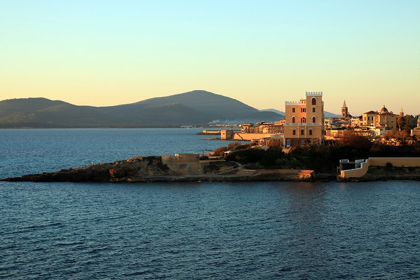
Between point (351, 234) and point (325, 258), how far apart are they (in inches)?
226

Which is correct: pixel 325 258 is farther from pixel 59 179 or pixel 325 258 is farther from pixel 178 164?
pixel 59 179

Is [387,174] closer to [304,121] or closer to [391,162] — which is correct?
[391,162]

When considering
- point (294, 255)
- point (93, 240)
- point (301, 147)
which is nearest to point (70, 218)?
point (93, 240)

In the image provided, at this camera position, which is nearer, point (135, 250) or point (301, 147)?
point (135, 250)

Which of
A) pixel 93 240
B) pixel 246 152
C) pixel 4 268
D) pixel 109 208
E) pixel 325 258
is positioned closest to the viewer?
pixel 4 268

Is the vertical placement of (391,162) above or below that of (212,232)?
above

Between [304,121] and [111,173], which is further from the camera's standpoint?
[304,121]

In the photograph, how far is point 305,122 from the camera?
74.5 m

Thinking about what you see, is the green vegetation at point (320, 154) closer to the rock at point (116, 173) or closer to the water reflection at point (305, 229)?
the water reflection at point (305, 229)

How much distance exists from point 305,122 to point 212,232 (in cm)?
4162

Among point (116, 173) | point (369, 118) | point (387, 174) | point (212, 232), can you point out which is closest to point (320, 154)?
point (387, 174)

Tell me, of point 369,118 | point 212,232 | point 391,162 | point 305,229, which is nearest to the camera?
point 212,232

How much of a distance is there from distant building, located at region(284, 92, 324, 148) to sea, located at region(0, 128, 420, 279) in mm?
18453

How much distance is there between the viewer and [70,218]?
132 feet
